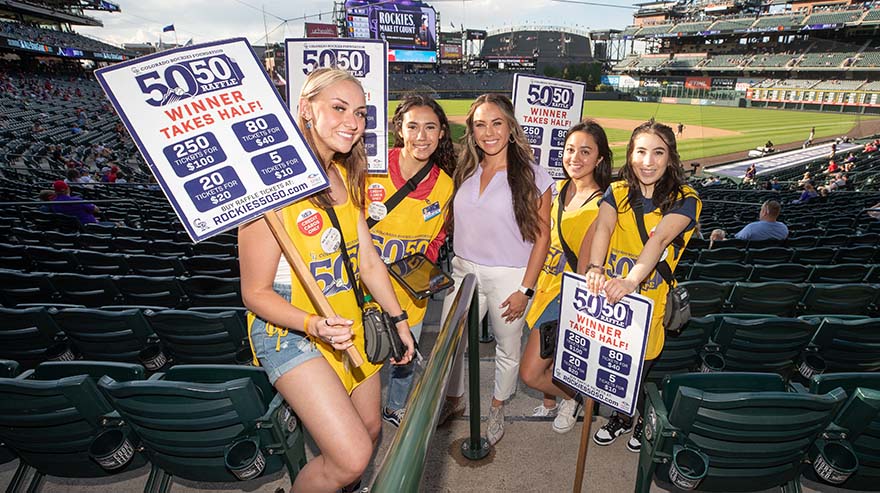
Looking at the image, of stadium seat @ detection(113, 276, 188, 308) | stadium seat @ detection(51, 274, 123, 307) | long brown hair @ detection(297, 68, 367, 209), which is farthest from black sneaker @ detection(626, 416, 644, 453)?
stadium seat @ detection(51, 274, 123, 307)

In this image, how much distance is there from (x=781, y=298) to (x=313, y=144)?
438cm

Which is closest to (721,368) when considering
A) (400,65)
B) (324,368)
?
(324,368)

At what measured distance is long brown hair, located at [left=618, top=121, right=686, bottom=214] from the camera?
263 cm

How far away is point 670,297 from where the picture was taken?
264 centimetres

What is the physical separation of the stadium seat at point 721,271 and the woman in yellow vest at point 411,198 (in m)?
3.68

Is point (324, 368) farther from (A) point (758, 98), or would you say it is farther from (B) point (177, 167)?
(A) point (758, 98)

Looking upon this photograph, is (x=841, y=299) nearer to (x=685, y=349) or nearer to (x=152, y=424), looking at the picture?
(x=685, y=349)

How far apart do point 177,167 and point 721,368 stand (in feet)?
12.0

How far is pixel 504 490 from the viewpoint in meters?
2.71

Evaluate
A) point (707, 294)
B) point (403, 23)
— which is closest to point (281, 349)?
point (707, 294)

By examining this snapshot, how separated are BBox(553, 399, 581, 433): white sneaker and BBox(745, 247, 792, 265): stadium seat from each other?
14.3ft

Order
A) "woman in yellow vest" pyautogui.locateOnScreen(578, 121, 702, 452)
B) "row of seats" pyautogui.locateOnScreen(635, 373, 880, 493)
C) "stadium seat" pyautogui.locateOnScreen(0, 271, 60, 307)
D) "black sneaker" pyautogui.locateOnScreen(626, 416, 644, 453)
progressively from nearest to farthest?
1. "row of seats" pyautogui.locateOnScreen(635, 373, 880, 493)
2. "woman in yellow vest" pyautogui.locateOnScreen(578, 121, 702, 452)
3. "black sneaker" pyautogui.locateOnScreen(626, 416, 644, 453)
4. "stadium seat" pyautogui.locateOnScreen(0, 271, 60, 307)

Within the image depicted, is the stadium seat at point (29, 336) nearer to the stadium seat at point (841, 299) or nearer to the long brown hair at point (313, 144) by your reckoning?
the long brown hair at point (313, 144)

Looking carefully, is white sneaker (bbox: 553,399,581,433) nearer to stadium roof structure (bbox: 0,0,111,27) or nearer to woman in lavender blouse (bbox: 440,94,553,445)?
woman in lavender blouse (bbox: 440,94,553,445)
